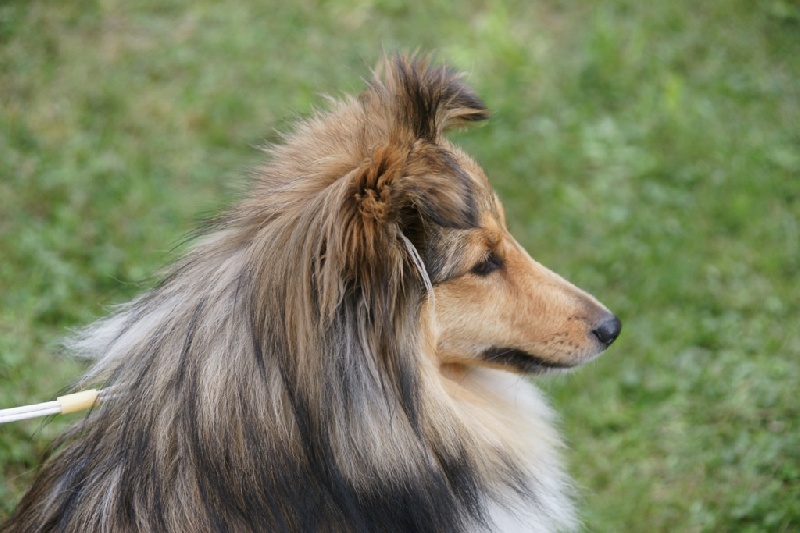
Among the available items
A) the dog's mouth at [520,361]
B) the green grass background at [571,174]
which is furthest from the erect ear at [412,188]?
the green grass background at [571,174]

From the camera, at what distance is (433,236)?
7.89ft

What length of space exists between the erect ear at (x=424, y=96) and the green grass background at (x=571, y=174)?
1.08 m

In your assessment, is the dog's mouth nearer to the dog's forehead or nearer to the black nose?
the black nose

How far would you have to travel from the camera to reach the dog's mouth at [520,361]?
8.96ft

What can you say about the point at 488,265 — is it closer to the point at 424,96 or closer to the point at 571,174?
the point at 424,96

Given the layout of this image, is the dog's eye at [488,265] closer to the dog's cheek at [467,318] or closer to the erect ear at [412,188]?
the dog's cheek at [467,318]

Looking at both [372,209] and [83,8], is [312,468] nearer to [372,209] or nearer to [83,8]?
[372,209]

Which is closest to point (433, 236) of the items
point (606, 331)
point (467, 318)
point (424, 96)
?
point (467, 318)

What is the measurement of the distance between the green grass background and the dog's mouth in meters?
1.32

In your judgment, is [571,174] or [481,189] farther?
[571,174]

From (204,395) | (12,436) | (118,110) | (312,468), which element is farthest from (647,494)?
(118,110)

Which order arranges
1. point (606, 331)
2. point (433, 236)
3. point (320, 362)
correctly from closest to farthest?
point (320, 362) < point (433, 236) < point (606, 331)

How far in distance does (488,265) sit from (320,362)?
2.24 feet

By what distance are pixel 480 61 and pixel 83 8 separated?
318cm
